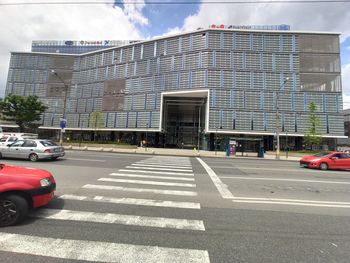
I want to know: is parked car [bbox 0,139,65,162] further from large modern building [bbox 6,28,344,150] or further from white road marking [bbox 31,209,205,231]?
large modern building [bbox 6,28,344,150]

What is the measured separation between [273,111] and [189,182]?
4211 centimetres

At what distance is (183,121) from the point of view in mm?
61969

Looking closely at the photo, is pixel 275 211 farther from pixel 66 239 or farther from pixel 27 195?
pixel 27 195

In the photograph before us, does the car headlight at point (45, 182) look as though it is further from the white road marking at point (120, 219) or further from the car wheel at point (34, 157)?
the car wheel at point (34, 157)

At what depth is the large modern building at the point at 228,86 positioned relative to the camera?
45000 millimetres

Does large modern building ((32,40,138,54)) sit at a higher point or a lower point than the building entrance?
higher

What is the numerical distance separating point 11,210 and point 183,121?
58.3 metres

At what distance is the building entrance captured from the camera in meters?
53.8

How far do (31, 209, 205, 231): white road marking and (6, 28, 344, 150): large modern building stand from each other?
3515 centimetres

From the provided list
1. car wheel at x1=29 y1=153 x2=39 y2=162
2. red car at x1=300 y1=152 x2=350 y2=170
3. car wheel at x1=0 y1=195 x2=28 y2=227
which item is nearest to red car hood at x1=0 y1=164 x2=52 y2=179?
car wheel at x1=0 y1=195 x2=28 y2=227

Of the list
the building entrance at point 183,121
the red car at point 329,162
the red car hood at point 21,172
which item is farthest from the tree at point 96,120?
the red car hood at point 21,172

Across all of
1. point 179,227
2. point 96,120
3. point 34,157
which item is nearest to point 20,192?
point 179,227

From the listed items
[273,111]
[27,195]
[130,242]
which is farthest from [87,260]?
[273,111]

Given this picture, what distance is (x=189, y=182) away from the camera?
8766 mm
